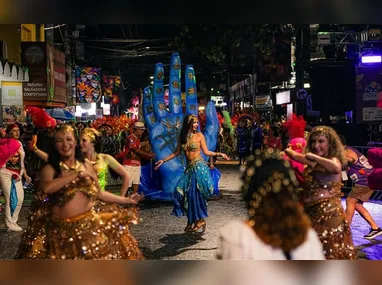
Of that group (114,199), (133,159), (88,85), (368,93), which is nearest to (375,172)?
(114,199)

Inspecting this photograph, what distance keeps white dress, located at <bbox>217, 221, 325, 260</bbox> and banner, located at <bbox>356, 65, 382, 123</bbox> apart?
15.0 m

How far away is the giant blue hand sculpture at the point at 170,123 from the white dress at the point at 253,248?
9.93 meters

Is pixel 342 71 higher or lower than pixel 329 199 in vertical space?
higher

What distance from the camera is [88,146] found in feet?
19.8

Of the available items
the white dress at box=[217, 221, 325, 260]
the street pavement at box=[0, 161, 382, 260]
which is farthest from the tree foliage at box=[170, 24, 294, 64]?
the white dress at box=[217, 221, 325, 260]

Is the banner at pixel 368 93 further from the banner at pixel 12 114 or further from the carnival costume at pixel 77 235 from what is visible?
the carnival costume at pixel 77 235

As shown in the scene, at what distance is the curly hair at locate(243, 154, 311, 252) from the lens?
7.73 feet

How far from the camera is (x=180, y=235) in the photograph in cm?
887

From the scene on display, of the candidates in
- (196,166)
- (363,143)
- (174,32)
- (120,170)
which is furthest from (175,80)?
(174,32)

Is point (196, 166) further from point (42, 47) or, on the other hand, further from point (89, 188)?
point (42, 47)

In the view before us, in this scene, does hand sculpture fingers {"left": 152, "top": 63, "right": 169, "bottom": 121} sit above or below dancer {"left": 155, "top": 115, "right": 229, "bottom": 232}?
above

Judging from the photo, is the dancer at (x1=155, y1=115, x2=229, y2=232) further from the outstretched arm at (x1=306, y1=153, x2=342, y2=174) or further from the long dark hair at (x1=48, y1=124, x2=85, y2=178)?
the long dark hair at (x1=48, y1=124, x2=85, y2=178)

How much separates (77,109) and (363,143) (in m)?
20.6

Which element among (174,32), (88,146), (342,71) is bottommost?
(88,146)
